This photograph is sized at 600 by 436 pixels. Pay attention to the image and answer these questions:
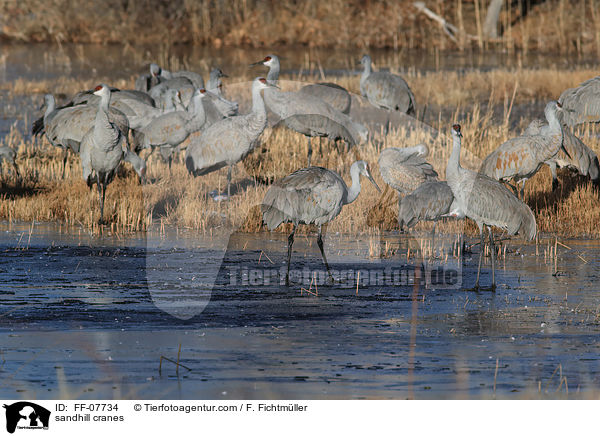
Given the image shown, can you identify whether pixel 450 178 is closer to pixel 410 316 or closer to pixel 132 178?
pixel 410 316

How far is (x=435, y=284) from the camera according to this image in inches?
337

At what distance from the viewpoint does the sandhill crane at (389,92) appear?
17.0 m

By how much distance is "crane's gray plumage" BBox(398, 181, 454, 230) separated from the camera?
9125mm

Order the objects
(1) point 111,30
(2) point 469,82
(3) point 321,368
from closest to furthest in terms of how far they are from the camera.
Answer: (3) point 321,368
(2) point 469,82
(1) point 111,30

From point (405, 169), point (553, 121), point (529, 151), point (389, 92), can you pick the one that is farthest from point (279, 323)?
point (389, 92)

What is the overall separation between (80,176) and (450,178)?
619cm

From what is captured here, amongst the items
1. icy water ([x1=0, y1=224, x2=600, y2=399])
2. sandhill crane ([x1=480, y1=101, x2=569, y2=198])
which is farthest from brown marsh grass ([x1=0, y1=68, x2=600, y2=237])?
icy water ([x1=0, y1=224, x2=600, y2=399])

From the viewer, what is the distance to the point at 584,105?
13.5m

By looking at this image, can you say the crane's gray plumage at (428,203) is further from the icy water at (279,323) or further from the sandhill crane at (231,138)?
the sandhill crane at (231,138)

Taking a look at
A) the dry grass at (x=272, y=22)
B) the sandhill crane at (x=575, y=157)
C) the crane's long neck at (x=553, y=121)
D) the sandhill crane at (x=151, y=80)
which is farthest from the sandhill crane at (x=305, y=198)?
the dry grass at (x=272, y=22)
